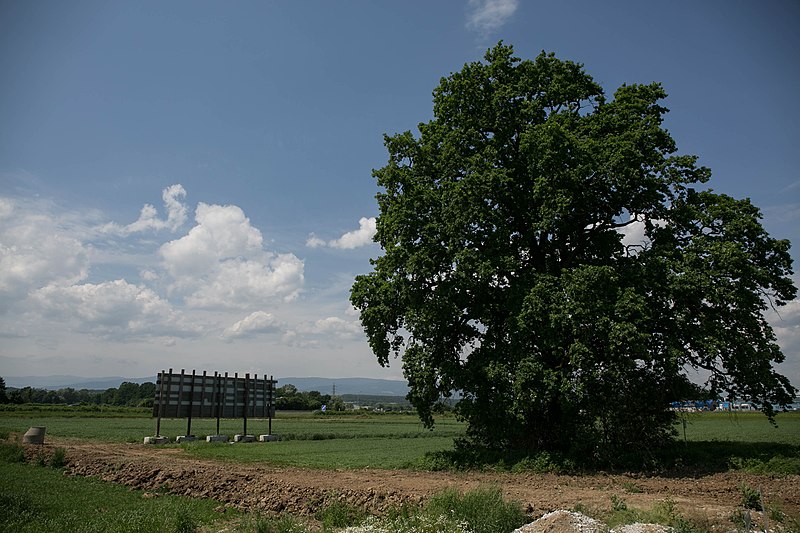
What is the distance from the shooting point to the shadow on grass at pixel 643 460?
1730 cm

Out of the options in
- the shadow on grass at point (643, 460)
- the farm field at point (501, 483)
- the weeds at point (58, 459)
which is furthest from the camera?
the weeds at point (58, 459)

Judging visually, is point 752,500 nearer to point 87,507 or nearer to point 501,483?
point 501,483

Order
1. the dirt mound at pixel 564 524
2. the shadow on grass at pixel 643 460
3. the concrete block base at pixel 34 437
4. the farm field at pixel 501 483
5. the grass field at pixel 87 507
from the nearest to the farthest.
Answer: the dirt mound at pixel 564 524 < the grass field at pixel 87 507 < the farm field at pixel 501 483 < the shadow on grass at pixel 643 460 < the concrete block base at pixel 34 437

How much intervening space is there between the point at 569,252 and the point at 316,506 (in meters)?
13.8

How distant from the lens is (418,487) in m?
14.5

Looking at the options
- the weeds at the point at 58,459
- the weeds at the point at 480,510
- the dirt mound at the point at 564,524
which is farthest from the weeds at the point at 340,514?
the weeds at the point at 58,459

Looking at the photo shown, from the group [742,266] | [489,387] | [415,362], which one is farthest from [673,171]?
[415,362]

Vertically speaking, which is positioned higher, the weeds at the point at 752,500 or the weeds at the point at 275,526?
the weeds at the point at 752,500

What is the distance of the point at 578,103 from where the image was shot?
22219 millimetres

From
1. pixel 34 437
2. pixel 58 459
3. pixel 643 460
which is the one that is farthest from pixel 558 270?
pixel 34 437

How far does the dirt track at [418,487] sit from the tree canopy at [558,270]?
10.0ft

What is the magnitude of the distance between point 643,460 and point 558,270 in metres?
7.52

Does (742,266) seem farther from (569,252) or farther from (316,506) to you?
(316,506)

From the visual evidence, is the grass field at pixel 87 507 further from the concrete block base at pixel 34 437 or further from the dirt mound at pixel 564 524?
the concrete block base at pixel 34 437
